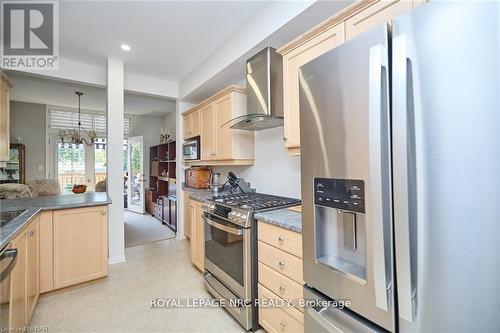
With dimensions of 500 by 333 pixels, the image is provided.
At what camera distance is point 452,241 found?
0.72 meters

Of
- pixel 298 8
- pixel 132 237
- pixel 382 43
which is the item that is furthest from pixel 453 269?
pixel 132 237

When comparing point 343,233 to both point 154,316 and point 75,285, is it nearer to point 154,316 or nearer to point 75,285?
point 154,316

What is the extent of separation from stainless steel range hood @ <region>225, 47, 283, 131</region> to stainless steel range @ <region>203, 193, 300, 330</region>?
858mm

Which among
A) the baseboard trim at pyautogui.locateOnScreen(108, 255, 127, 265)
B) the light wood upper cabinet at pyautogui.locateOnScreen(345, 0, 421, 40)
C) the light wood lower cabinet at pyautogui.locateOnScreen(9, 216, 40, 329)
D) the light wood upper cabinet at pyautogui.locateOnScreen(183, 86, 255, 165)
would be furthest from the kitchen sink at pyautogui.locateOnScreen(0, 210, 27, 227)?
the light wood upper cabinet at pyautogui.locateOnScreen(345, 0, 421, 40)

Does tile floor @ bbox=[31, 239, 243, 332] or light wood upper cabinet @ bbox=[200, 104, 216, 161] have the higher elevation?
light wood upper cabinet @ bbox=[200, 104, 216, 161]

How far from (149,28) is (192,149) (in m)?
1.66

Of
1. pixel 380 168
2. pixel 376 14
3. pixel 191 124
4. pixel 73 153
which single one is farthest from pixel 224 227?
pixel 73 153

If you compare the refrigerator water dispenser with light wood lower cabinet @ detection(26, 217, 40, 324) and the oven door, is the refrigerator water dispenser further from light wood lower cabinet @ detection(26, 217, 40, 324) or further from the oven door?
light wood lower cabinet @ detection(26, 217, 40, 324)

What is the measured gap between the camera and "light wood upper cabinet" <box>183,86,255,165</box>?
277 cm

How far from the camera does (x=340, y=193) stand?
1.02 meters

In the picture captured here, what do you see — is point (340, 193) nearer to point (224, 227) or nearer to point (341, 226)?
point (341, 226)

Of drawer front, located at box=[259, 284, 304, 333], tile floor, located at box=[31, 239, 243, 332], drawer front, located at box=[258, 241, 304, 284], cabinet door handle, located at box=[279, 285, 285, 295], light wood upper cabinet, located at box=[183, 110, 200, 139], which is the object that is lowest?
tile floor, located at box=[31, 239, 243, 332]

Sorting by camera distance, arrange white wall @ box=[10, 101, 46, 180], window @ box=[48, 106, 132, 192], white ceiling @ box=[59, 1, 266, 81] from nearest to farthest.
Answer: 1. white ceiling @ box=[59, 1, 266, 81]
2. white wall @ box=[10, 101, 46, 180]
3. window @ box=[48, 106, 132, 192]

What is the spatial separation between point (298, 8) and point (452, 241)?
1.80 m
